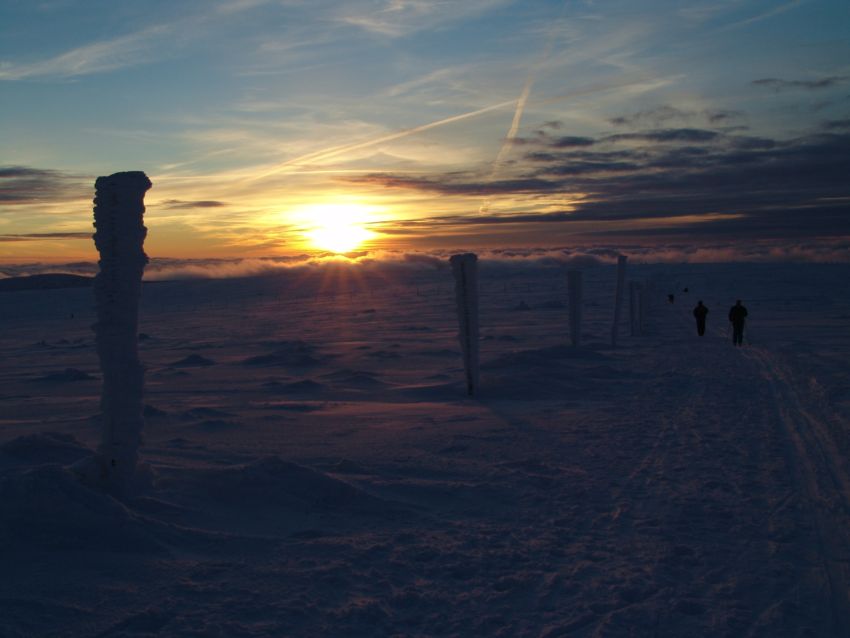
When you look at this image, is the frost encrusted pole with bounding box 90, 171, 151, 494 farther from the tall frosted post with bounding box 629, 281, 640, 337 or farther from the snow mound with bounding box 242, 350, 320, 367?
the tall frosted post with bounding box 629, 281, 640, 337

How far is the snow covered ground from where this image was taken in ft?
16.8

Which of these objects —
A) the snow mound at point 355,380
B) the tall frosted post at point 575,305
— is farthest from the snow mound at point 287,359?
the tall frosted post at point 575,305

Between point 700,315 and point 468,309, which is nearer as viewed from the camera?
point 468,309

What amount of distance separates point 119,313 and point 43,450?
2636mm

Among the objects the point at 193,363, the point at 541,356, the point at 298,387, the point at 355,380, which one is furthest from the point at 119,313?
the point at 193,363

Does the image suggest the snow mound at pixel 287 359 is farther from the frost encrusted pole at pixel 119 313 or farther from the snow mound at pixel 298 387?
the frost encrusted pole at pixel 119 313

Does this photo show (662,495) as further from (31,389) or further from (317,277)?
(317,277)

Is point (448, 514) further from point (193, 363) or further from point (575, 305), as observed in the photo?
point (193, 363)

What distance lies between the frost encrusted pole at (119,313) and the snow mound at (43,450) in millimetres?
1734

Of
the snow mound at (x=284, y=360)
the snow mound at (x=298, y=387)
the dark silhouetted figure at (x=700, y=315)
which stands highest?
the dark silhouetted figure at (x=700, y=315)

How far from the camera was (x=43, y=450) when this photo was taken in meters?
8.91

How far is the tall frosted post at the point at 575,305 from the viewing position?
22.8 m

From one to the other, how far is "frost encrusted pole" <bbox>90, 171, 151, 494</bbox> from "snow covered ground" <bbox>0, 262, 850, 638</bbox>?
0.56m

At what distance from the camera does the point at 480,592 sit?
18.0 ft
